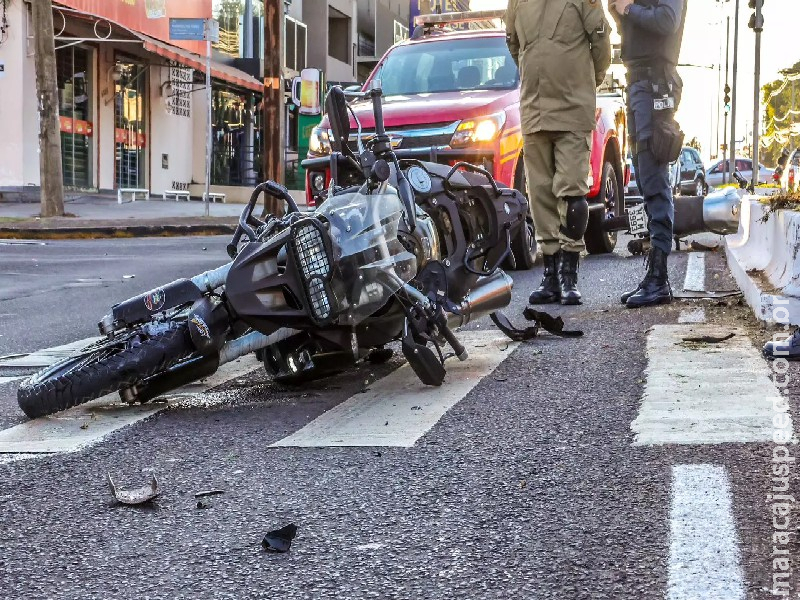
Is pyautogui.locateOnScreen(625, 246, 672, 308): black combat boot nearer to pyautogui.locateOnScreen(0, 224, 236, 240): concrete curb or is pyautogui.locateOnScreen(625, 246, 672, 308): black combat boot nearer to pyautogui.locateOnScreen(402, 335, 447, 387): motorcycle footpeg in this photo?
pyautogui.locateOnScreen(402, 335, 447, 387): motorcycle footpeg

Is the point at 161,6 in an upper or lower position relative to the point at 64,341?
upper

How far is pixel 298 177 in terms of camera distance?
1714 inches

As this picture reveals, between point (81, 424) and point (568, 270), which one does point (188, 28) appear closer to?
point (568, 270)

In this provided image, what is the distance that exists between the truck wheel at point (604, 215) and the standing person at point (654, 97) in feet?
13.3

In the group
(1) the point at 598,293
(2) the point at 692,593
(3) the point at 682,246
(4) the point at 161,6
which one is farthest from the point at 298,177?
(2) the point at 692,593

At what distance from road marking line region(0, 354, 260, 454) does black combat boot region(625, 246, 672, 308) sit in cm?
284

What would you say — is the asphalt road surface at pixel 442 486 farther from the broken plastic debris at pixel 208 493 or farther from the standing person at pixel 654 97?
the standing person at pixel 654 97

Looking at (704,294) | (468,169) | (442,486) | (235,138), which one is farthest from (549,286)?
(235,138)

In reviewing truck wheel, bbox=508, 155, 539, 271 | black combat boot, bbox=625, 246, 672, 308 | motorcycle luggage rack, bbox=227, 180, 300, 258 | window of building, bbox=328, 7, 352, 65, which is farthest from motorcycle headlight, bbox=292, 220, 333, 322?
window of building, bbox=328, 7, 352, 65

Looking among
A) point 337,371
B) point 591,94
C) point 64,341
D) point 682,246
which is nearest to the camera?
point 337,371

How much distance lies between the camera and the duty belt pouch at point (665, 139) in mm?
7027

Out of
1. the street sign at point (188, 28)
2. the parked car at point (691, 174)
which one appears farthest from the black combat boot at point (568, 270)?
the parked car at point (691, 174)

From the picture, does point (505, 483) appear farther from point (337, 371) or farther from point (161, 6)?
point (161, 6)

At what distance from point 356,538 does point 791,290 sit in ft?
11.3
